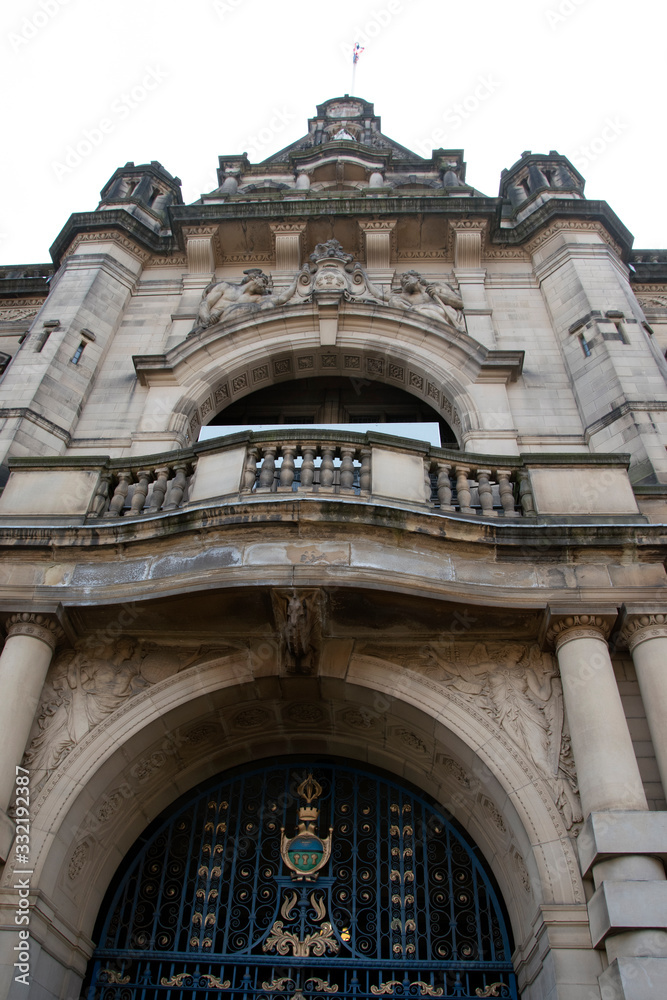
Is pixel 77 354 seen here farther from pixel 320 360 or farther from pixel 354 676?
pixel 354 676

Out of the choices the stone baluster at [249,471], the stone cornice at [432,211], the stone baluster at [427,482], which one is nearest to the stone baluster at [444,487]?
the stone baluster at [427,482]

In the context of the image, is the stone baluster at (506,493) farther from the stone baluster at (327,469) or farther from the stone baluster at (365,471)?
the stone baluster at (327,469)

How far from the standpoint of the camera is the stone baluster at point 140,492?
7.93m

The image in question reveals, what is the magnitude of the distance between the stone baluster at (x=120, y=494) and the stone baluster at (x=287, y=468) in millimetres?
1816

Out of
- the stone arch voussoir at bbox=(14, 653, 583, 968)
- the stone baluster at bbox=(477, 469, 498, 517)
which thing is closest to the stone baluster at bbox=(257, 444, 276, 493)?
the stone arch voussoir at bbox=(14, 653, 583, 968)

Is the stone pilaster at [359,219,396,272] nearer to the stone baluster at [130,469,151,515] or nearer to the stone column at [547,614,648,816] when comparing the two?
the stone baluster at [130,469,151,515]

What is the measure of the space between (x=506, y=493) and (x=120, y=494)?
4209 mm

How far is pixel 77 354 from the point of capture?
37.3ft

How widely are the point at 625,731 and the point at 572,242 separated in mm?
9220

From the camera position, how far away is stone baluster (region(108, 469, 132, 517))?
8.02 metres

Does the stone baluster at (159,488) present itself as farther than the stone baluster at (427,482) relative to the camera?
Yes

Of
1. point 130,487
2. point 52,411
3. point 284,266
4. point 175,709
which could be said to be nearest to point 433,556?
point 175,709

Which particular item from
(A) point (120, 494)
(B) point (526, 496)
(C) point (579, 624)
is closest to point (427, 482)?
(B) point (526, 496)

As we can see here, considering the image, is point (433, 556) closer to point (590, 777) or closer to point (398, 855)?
point (590, 777)
